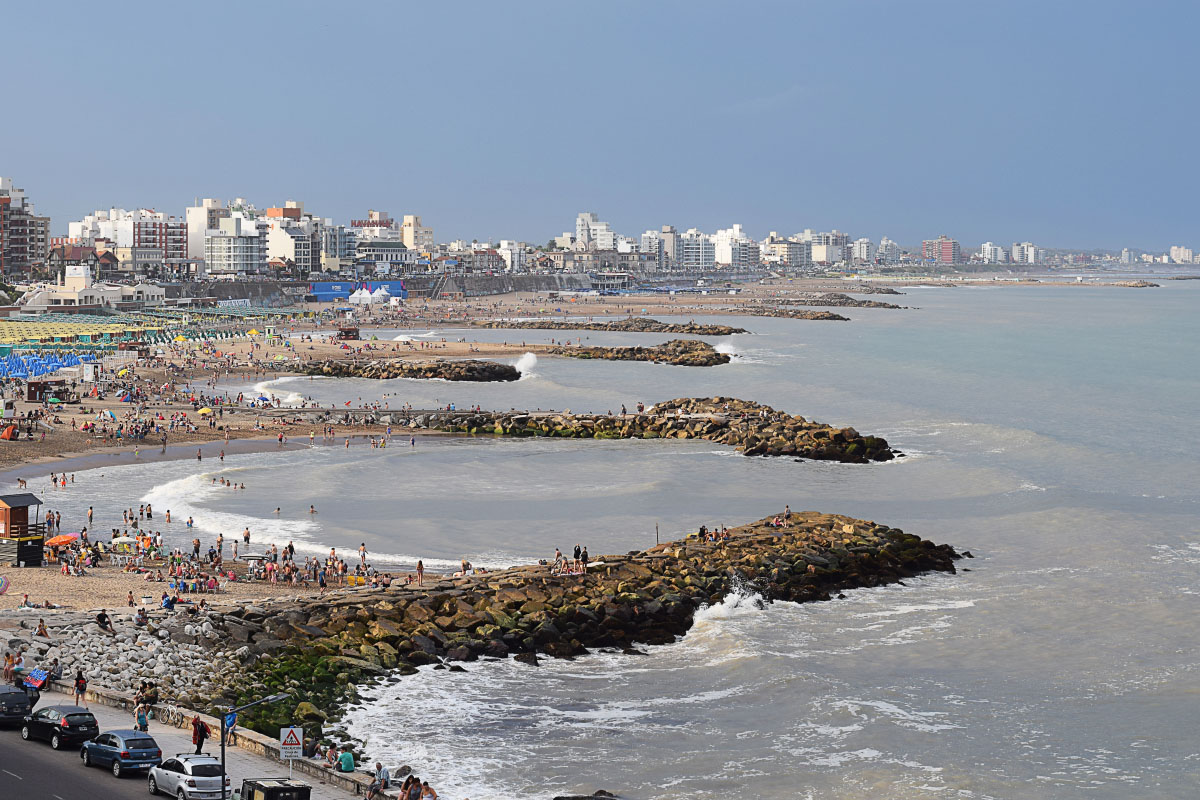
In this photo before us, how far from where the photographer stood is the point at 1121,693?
2198 cm

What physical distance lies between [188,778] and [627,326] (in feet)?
335

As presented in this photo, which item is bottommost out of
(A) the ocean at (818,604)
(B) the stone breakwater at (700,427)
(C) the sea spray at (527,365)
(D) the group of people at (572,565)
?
(A) the ocean at (818,604)

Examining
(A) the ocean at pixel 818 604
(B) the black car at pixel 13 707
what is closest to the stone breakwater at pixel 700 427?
(A) the ocean at pixel 818 604

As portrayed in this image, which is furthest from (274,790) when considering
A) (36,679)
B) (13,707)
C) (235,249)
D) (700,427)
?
(235,249)

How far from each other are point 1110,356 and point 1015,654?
→ 257 feet

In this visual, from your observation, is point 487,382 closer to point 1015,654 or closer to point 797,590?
point 797,590

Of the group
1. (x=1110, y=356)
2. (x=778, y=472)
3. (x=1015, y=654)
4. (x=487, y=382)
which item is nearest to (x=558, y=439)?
(x=778, y=472)

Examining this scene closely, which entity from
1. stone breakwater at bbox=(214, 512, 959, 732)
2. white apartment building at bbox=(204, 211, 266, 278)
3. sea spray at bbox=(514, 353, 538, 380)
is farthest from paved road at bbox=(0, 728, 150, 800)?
white apartment building at bbox=(204, 211, 266, 278)

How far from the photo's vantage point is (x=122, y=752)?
15078 mm

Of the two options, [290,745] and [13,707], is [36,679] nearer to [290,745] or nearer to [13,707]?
[13,707]

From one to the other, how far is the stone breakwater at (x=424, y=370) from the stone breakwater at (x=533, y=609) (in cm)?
4084

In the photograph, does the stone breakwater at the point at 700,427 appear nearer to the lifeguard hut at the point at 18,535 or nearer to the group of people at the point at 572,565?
the group of people at the point at 572,565

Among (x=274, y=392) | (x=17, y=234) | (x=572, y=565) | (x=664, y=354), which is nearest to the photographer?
(x=572, y=565)

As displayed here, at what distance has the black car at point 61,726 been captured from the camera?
15883 millimetres
